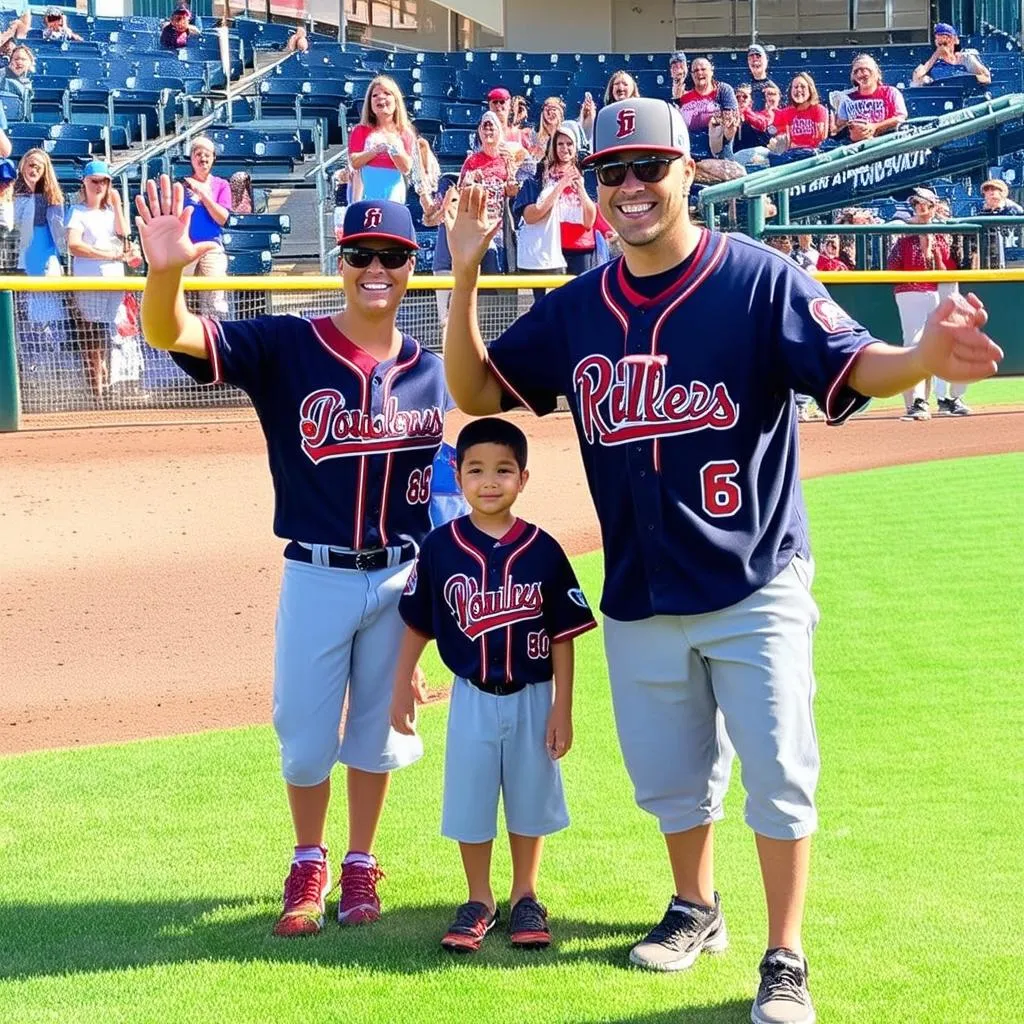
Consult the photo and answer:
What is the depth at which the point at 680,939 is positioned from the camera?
3.45m

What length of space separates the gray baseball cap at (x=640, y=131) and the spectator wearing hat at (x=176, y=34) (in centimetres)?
1940

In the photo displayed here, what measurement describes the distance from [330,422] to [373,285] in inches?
14.1

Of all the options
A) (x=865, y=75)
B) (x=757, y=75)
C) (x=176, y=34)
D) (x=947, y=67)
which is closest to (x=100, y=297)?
(x=865, y=75)

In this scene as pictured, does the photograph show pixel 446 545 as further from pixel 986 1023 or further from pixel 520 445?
pixel 986 1023

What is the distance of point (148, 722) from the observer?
5.74 m

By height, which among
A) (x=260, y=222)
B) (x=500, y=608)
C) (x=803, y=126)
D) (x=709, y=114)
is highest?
(x=709, y=114)

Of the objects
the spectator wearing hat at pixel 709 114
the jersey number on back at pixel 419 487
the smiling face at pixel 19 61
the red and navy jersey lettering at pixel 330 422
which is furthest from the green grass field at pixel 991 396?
the smiling face at pixel 19 61

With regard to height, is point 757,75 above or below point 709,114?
above

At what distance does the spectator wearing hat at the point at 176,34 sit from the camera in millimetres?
21375

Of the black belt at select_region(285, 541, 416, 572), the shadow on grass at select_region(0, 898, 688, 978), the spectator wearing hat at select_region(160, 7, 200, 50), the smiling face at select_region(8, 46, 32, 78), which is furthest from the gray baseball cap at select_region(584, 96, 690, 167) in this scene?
the spectator wearing hat at select_region(160, 7, 200, 50)

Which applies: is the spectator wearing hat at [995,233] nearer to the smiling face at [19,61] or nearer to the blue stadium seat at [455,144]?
the blue stadium seat at [455,144]

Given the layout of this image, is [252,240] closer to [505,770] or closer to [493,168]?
[493,168]

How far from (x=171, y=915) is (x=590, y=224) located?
10.2 metres

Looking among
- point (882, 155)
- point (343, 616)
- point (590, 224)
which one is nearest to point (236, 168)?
point (590, 224)
